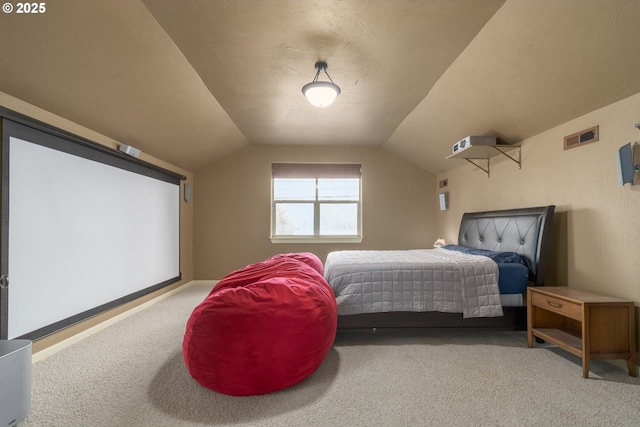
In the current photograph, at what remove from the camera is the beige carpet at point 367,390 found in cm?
145

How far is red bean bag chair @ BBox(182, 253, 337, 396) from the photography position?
1572mm

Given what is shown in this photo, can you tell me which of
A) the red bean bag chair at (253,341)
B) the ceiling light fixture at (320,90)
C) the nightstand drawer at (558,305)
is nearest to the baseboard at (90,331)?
the red bean bag chair at (253,341)

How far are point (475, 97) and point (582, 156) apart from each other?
39.2 inches

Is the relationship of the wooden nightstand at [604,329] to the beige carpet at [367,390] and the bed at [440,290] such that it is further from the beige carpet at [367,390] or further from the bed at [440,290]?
the bed at [440,290]

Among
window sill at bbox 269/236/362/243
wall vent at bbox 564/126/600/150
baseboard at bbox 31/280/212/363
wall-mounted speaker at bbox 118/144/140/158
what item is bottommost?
baseboard at bbox 31/280/212/363

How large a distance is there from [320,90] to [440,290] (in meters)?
2.04

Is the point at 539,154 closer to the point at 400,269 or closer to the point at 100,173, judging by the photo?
the point at 400,269

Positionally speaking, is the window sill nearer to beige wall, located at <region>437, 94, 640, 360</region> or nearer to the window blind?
the window blind

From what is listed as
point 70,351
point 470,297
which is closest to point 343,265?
point 470,297

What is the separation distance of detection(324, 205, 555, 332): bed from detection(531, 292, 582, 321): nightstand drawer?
217 millimetres

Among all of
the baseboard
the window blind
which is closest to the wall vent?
the window blind

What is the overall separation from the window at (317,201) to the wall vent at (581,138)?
9.24 feet

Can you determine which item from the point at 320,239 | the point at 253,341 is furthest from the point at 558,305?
the point at 320,239

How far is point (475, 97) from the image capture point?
2525 millimetres
